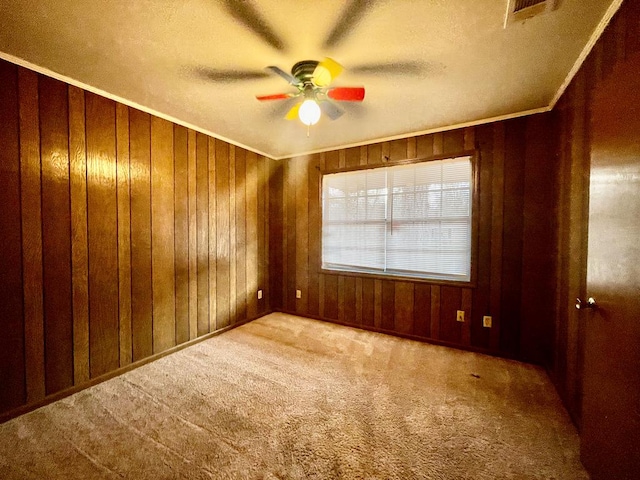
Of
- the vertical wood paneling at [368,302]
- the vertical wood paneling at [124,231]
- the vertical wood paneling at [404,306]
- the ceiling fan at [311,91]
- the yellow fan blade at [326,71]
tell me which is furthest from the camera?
the vertical wood paneling at [368,302]

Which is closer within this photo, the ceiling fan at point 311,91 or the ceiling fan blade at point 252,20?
the ceiling fan blade at point 252,20

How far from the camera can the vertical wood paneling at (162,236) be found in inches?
97.9

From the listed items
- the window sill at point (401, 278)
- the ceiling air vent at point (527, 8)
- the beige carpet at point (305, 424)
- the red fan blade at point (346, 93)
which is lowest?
the beige carpet at point (305, 424)

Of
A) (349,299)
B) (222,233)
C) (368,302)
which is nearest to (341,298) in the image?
(349,299)

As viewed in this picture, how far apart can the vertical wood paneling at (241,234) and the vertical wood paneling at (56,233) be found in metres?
1.65

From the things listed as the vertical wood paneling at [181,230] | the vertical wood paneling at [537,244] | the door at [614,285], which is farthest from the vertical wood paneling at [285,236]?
the door at [614,285]

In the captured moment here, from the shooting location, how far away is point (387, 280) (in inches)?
124

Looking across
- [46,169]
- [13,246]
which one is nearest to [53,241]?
[13,246]

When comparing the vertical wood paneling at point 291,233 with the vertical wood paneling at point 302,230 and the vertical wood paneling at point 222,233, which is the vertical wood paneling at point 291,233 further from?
the vertical wood paneling at point 222,233

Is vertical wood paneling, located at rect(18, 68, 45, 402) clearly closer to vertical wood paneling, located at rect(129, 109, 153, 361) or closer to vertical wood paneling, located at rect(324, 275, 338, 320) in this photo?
vertical wood paneling, located at rect(129, 109, 153, 361)

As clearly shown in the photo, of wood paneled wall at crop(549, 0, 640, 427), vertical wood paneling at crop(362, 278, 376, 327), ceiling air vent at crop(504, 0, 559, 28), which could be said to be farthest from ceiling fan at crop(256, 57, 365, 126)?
vertical wood paneling at crop(362, 278, 376, 327)

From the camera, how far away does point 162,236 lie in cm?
256

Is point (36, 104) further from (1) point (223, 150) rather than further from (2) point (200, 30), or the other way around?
(1) point (223, 150)

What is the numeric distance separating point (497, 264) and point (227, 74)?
2.95m
